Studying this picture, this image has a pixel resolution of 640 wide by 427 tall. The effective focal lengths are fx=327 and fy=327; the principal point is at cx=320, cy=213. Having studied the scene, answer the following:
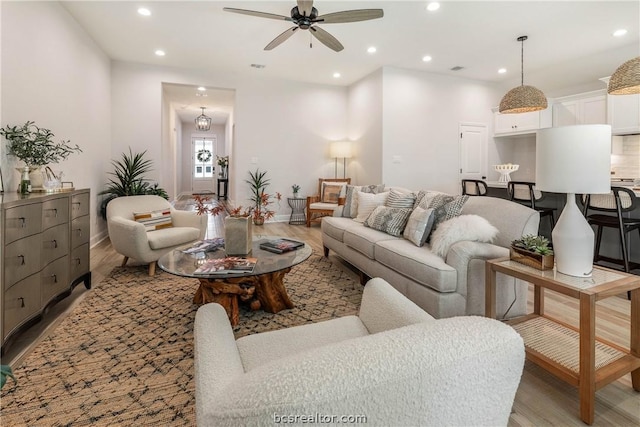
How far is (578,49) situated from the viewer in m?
5.02

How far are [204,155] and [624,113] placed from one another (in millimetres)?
12764

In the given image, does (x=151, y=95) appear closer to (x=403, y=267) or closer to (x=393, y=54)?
(x=393, y=54)

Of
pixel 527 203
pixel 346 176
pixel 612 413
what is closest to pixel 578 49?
pixel 527 203

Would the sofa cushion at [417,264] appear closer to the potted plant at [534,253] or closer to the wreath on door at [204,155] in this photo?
the potted plant at [534,253]

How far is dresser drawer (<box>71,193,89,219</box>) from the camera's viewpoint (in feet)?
8.68

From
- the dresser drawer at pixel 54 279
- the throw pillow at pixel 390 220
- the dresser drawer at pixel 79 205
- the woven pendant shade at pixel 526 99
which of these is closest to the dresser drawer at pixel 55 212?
the dresser drawer at pixel 79 205

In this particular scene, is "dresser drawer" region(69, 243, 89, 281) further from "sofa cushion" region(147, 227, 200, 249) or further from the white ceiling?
the white ceiling

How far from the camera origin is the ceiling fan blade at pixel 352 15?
3.19 m

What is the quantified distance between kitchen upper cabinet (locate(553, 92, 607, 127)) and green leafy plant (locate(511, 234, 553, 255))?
4.74 m

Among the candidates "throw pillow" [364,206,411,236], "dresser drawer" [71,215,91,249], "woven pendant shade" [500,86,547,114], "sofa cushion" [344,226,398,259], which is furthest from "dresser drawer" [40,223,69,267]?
"woven pendant shade" [500,86,547,114]

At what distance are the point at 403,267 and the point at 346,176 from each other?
494 centimetres

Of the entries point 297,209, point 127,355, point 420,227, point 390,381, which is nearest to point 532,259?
→ point 420,227

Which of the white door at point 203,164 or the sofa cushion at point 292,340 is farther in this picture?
the white door at point 203,164

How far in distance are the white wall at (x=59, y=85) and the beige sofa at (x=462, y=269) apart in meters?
3.32
